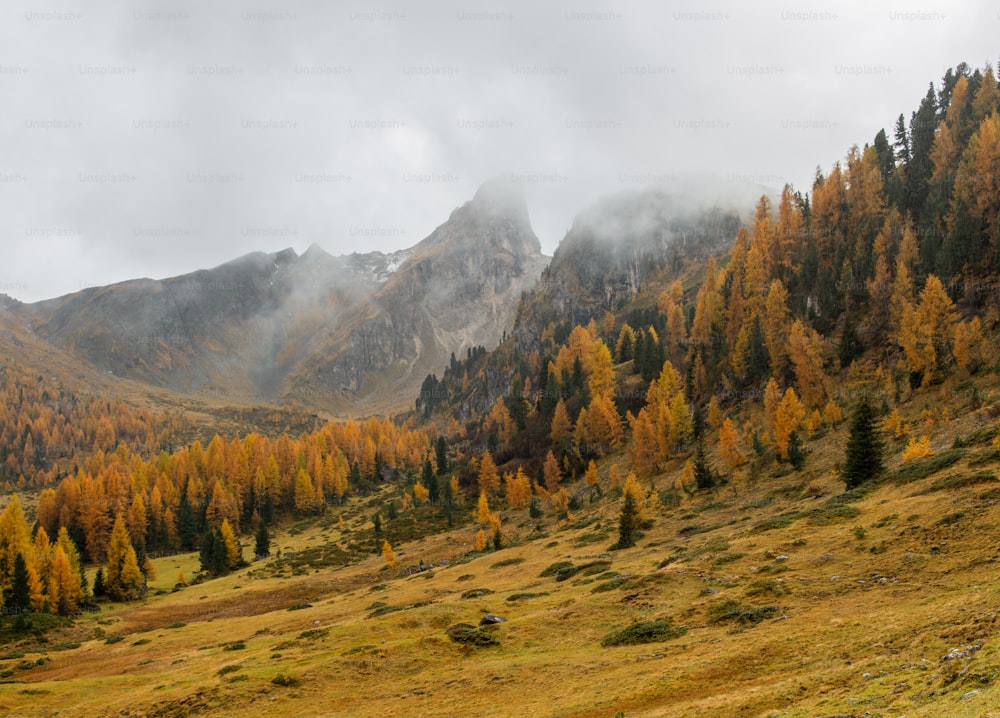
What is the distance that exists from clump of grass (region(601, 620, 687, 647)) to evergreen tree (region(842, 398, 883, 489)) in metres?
29.9

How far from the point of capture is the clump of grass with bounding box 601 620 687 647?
25250mm

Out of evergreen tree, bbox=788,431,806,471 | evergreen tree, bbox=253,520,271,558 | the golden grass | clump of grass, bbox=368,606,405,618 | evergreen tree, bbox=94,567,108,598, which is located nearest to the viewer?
the golden grass

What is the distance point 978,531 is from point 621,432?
297ft

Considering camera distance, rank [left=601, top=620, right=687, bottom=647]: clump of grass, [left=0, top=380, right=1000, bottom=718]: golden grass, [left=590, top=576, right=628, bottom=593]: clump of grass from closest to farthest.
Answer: [left=0, top=380, right=1000, bottom=718]: golden grass
[left=601, top=620, right=687, bottom=647]: clump of grass
[left=590, top=576, right=628, bottom=593]: clump of grass

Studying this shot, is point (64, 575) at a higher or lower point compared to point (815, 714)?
lower

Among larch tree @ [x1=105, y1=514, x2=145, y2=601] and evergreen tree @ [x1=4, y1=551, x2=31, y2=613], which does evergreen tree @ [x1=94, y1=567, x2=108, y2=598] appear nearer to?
larch tree @ [x1=105, y1=514, x2=145, y2=601]

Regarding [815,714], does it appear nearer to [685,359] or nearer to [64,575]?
[64,575]

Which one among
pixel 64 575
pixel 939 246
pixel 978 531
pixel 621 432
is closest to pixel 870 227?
pixel 939 246

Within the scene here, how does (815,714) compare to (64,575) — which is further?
(64,575)

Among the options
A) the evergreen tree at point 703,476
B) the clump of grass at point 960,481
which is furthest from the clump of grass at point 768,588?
the evergreen tree at point 703,476

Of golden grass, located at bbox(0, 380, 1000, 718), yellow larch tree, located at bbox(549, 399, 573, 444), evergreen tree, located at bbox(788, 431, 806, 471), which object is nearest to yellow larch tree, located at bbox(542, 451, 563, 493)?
yellow larch tree, located at bbox(549, 399, 573, 444)

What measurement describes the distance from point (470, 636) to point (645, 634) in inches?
405

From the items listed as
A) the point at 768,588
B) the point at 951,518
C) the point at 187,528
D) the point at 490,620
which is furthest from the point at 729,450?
the point at 187,528

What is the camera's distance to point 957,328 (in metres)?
68.4
